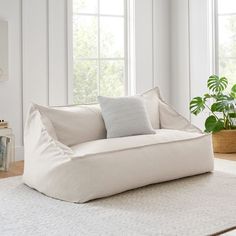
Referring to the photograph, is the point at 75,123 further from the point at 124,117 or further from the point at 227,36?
the point at 227,36

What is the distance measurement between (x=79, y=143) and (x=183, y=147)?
81 centimetres

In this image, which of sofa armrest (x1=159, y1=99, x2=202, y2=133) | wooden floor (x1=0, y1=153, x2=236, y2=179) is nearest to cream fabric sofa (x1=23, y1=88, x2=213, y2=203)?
sofa armrest (x1=159, y1=99, x2=202, y2=133)

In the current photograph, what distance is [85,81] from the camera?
5930mm

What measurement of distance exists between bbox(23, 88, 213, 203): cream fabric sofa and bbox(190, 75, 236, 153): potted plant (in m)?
1.27

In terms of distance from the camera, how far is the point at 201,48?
6199mm

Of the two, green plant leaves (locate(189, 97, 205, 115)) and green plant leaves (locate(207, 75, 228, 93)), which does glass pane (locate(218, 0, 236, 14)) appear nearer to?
green plant leaves (locate(207, 75, 228, 93))

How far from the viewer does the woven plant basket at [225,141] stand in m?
5.59

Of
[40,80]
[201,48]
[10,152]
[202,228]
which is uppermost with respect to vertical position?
[201,48]

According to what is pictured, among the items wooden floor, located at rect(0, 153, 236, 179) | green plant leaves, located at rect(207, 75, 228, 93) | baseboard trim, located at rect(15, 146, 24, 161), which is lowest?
wooden floor, located at rect(0, 153, 236, 179)

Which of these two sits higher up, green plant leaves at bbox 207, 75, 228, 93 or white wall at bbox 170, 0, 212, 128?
white wall at bbox 170, 0, 212, 128

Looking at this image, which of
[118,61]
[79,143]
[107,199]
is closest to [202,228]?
[107,199]

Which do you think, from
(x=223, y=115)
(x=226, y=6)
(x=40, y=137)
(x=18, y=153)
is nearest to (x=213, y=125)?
(x=223, y=115)

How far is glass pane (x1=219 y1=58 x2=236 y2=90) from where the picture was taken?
6.03 meters

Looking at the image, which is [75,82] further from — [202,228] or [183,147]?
[202,228]
